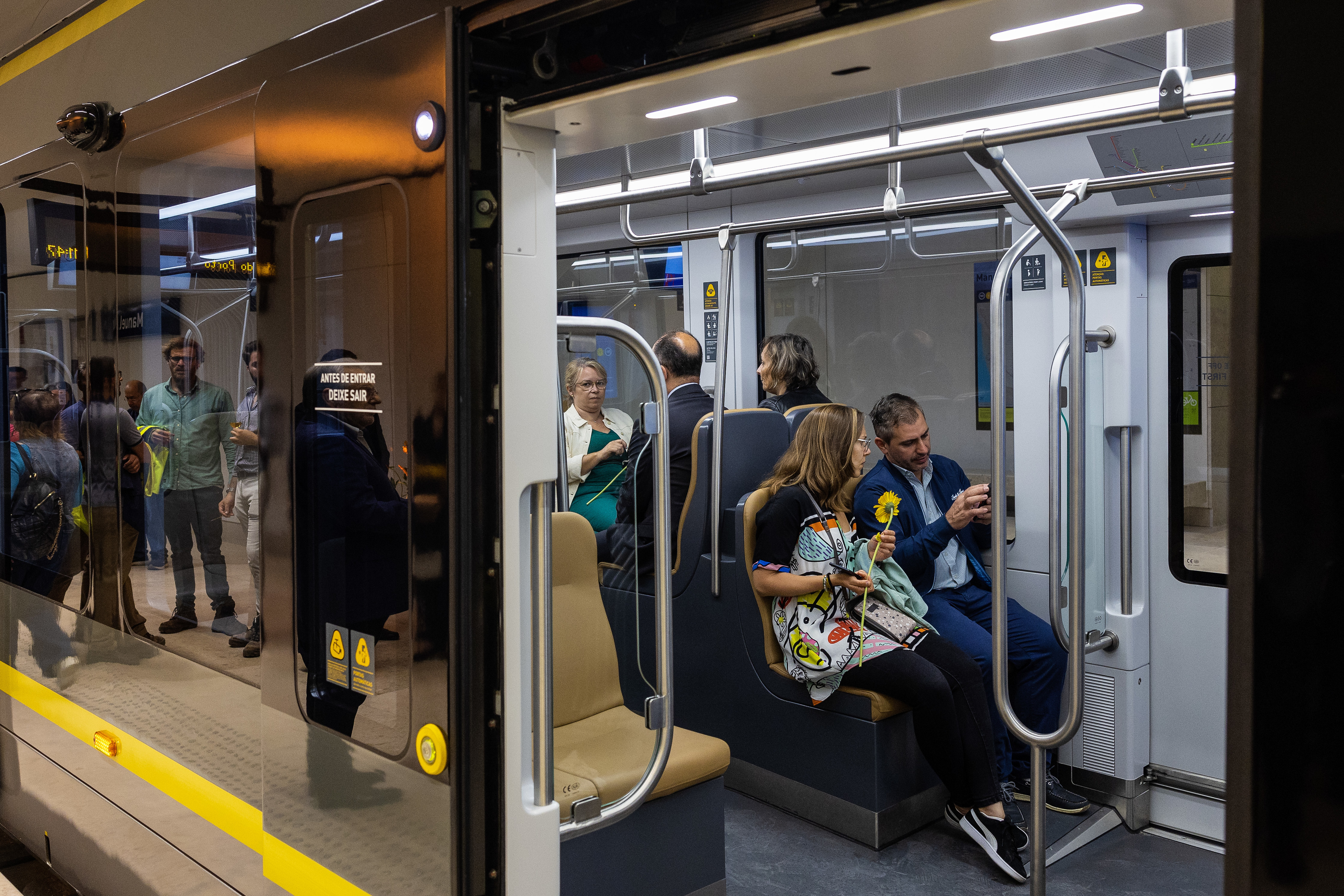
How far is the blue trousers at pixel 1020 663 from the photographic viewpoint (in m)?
4.24

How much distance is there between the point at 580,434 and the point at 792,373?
7.70 ft

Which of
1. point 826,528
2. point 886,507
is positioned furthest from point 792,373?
point 826,528

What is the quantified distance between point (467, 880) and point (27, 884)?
9.80 feet

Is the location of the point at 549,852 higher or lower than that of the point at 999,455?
lower

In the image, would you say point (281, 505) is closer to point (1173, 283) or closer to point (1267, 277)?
point (1267, 277)

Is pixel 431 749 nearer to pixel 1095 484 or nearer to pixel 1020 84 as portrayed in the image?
pixel 1020 84

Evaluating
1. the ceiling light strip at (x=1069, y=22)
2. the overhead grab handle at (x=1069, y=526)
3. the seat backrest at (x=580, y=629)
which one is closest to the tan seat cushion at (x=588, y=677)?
the seat backrest at (x=580, y=629)

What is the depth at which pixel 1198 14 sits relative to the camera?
144cm

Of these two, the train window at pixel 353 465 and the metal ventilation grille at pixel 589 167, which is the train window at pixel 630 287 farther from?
the train window at pixel 353 465

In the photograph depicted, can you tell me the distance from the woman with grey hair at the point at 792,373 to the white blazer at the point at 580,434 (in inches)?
88.8

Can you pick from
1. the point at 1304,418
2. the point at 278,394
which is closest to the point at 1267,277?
the point at 1304,418

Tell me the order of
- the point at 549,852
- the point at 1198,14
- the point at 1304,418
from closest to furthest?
the point at 1304,418
the point at 1198,14
the point at 549,852

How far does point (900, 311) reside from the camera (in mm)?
5523

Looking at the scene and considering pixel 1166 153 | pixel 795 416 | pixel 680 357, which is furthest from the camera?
pixel 795 416
